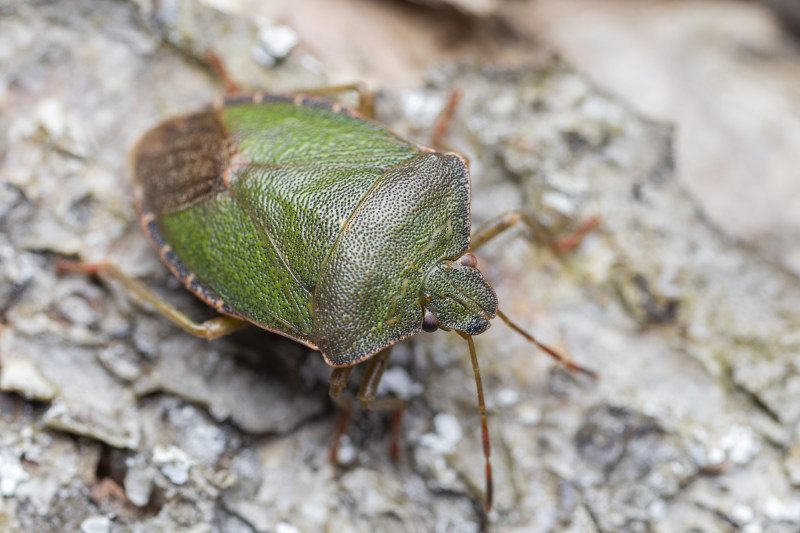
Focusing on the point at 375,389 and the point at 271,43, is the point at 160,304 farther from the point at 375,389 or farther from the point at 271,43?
the point at 271,43

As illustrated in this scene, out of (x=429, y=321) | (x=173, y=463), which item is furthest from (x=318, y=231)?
(x=173, y=463)

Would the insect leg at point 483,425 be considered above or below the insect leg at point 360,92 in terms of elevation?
below

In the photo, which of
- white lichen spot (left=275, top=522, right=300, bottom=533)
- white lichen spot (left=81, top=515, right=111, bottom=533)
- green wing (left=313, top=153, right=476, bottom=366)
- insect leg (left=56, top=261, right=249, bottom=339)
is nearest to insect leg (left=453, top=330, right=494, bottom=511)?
green wing (left=313, top=153, right=476, bottom=366)

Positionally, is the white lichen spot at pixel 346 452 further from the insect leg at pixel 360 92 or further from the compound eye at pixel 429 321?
the insect leg at pixel 360 92

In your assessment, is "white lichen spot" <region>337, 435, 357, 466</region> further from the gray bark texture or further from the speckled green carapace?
the speckled green carapace

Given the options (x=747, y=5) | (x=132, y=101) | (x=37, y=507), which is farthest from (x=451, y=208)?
(x=747, y=5)

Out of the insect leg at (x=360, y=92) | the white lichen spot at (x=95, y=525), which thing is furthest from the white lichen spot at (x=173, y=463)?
the insect leg at (x=360, y=92)

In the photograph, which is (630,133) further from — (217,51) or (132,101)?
(132,101)

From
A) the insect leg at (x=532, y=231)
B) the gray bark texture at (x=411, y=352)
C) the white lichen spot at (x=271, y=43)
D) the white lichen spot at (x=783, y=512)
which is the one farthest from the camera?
the white lichen spot at (x=271, y=43)
